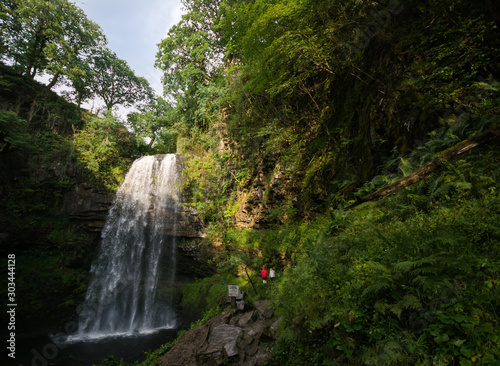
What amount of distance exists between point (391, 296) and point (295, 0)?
7.98m

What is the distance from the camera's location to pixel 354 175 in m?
6.91

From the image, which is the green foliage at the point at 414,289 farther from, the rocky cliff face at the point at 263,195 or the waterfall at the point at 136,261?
the waterfall at the point at 136,261

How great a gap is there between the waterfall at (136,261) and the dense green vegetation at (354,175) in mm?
1973

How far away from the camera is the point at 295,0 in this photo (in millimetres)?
6637

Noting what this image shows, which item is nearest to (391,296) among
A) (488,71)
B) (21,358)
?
(488,71)

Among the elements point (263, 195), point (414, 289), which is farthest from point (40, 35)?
point (414, 289)

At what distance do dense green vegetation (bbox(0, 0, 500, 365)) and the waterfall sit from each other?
1.97 m

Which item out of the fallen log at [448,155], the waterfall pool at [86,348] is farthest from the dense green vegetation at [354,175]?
the waterfall pool at [86,348]

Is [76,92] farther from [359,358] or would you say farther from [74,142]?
[359,358]

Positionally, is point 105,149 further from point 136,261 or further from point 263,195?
point 263,195

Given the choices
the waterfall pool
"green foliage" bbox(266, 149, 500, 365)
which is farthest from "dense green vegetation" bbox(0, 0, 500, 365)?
the waterfall pool

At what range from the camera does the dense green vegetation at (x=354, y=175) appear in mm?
2375

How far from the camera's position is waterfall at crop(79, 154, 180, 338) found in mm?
12938

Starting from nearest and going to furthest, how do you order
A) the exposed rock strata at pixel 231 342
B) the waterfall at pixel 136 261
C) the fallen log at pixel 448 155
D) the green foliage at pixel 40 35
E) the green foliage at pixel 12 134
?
the fallen log at pixel 448 155
the exposed rock strata at pixel 231 342
the green foliage at pixel 12 134
the waterfall at pixel 136 261
the green foliage at pixel 40 35
